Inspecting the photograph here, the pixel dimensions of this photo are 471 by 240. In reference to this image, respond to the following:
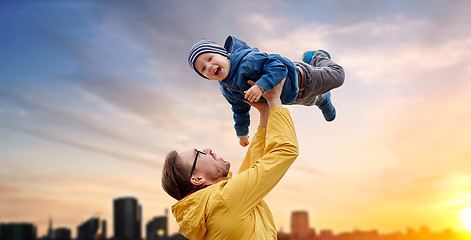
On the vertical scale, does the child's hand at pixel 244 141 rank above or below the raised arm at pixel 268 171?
above

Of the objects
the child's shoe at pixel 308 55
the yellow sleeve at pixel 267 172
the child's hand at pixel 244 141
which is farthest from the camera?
the child's shoe at pixel 308 55

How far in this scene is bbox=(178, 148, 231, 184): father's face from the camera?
4016mm

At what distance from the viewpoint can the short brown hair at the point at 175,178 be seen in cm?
399

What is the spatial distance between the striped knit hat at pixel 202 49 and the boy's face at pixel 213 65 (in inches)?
1.3

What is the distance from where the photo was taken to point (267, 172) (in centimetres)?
366

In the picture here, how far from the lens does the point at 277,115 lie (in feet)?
12.5

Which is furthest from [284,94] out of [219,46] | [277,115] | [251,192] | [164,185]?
[164,185]

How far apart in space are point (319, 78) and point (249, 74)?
0.80 meters

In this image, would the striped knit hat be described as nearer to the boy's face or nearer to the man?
the boy's face

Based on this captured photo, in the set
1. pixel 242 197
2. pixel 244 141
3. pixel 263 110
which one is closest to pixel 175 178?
pixel 242 197

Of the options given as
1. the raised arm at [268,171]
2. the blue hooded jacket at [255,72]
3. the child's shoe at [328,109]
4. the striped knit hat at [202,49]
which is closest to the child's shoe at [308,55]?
the child's shoe at [328,109]

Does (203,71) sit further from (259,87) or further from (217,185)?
(217,185)

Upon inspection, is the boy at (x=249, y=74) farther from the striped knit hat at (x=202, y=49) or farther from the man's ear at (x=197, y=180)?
the man's ear at (x=197, y=180)

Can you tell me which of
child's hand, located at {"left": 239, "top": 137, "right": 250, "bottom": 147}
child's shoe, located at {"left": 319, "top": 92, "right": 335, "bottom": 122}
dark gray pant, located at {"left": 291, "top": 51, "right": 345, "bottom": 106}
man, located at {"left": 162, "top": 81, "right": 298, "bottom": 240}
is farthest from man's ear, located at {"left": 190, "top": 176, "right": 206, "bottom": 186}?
child's shoe, located at {"left": 319, "top": 92, "right": 335, "bottom": 122}
